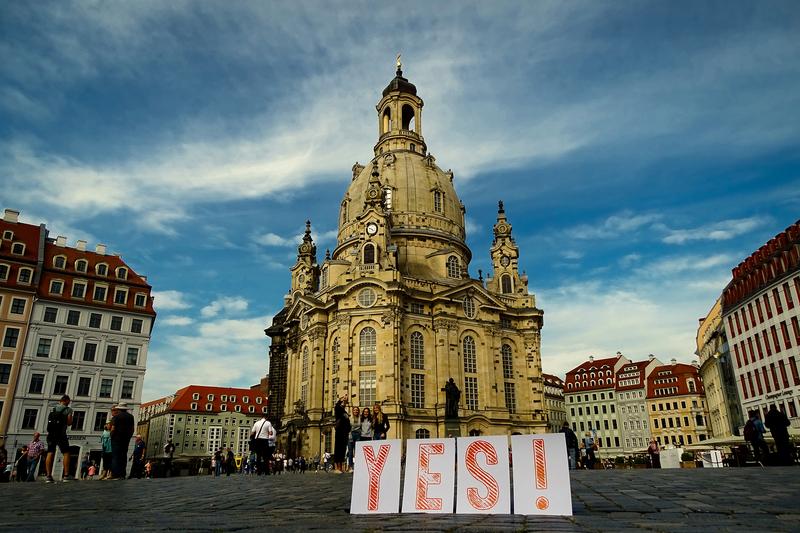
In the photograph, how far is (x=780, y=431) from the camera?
819 inches

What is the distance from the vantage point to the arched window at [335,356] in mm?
52625

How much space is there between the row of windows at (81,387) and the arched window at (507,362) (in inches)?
1406

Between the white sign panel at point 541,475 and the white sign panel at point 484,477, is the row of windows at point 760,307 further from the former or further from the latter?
the white sign panel at point 484,477

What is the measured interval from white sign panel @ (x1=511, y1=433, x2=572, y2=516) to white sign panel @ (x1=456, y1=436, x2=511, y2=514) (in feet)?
0.51

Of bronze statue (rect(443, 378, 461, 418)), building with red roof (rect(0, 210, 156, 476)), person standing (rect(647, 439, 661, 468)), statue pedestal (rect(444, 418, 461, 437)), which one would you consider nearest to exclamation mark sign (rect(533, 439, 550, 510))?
person standing (rect(647, 439, 661, 468))

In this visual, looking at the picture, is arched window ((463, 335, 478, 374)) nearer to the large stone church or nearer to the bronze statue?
the large stone church

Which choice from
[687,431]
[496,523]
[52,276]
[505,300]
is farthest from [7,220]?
[687,431]

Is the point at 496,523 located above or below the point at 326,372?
below

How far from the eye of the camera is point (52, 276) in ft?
163

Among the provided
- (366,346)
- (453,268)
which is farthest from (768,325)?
(366,346)

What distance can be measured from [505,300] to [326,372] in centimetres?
2143

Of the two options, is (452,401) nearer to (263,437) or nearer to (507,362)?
(507,362)

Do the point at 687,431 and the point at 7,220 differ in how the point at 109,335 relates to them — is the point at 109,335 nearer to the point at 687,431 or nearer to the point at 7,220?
the point at 7,220

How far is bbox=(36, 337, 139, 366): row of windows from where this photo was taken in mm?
47312
